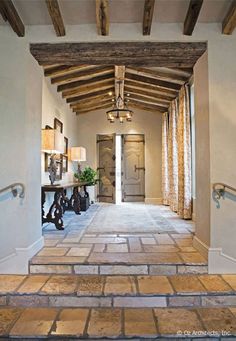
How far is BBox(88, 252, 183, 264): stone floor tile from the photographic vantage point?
282cm

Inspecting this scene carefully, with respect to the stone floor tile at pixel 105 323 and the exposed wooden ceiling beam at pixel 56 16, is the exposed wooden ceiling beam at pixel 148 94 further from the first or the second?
the stone floor tile at pixel 105 323

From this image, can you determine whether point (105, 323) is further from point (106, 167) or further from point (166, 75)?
point (106, 167)

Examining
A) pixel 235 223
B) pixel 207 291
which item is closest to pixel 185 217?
pixel 235 223

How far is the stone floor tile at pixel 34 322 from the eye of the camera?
2.08 m

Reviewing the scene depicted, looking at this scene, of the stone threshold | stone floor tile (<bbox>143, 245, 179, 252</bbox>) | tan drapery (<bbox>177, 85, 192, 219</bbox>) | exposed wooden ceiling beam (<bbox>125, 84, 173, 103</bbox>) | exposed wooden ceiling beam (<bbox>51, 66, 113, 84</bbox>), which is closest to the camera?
the stone threshold

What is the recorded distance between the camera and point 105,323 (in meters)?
2.18

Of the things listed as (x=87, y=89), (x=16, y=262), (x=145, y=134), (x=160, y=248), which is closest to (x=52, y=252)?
(x=16, y=262)

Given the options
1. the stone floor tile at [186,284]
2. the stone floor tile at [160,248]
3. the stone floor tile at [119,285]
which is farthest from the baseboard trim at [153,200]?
the stone floor tile at [119,285]

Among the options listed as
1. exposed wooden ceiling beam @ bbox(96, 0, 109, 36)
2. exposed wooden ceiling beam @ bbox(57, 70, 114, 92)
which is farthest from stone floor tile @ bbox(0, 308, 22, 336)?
exposed wooden ceiling beam @ bbox(57, 70, 114, 92)

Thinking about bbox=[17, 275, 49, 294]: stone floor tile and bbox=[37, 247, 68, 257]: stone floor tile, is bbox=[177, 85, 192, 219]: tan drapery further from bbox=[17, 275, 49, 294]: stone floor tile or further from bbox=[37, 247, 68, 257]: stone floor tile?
bbox=[17, 275, 49, 294]: stone floor tile

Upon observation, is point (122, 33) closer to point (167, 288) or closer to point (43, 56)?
point (43, 56)

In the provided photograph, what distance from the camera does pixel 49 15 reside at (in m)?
2.77

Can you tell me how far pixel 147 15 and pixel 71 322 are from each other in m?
2.90

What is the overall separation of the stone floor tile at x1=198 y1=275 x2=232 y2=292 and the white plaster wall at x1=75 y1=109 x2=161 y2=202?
5.76 meters
